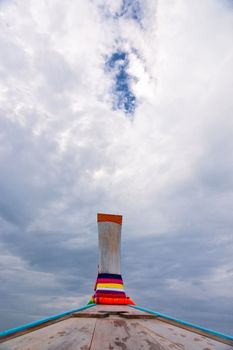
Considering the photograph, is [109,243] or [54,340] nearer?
[54,340]

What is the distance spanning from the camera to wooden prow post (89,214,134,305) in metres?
17.6

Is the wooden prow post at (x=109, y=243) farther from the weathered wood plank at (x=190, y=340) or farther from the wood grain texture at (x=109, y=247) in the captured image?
the weathered wood plank at (x=190, y=340)

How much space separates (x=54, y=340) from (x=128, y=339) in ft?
4.84

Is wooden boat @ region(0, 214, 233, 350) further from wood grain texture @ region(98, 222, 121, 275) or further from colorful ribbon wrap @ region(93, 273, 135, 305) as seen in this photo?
wood grain texture @ region(98, 222, 121, 275)

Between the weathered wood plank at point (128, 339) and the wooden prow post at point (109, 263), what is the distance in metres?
11.8

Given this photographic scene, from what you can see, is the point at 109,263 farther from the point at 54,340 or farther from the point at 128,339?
the point at 54,340

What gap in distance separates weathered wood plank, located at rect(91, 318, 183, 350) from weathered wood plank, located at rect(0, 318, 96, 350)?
0.70 feet

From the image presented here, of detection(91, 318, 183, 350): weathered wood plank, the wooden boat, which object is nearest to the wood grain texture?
the wooden boat

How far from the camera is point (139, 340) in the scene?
16.5 feet

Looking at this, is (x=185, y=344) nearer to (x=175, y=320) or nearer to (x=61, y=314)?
(x=175, y=320)

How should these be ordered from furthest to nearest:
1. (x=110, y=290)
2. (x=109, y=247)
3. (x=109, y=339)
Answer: (x=109, y=247), (x=110, y=290), (x=109, y=339)

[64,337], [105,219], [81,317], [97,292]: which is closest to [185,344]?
[64,337]

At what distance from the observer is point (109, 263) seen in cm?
1912

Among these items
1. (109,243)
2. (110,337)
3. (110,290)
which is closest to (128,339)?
(110,337)
